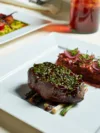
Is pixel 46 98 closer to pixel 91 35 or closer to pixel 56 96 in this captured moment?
pixel 56 96

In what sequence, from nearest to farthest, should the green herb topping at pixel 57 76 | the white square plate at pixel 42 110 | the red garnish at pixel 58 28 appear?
1. the white square plate at pixel 42 110
2. the green herb topping at pixel 57 76
3. the red garnish at pixel 58 28

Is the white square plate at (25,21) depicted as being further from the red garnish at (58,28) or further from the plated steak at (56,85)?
the plated steak at (56,85)

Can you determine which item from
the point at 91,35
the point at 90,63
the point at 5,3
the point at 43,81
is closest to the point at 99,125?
the point at 43,81

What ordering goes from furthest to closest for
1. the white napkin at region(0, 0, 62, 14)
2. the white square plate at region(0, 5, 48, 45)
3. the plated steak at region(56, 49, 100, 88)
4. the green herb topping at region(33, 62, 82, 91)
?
the white napkin at region(0, 0, 62, 14) → the white square plate at region(0, 5, 48, 45) → the plated steak at region(56, 49, 100, 88) → the green herb topping at region(33, 62, 82, 91)

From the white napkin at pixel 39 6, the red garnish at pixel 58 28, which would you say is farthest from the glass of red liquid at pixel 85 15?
the white napkin at pixel 39 6

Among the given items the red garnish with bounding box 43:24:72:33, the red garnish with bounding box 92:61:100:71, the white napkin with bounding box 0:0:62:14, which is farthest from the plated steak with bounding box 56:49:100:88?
the white napkin with bounding box 0:0:62:14

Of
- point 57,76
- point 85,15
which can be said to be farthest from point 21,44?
point 57,76

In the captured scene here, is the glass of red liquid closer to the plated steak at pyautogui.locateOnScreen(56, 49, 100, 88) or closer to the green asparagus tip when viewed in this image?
the plated steak at pyautogui.locateOnScreen(56, 49, 100, 88)
